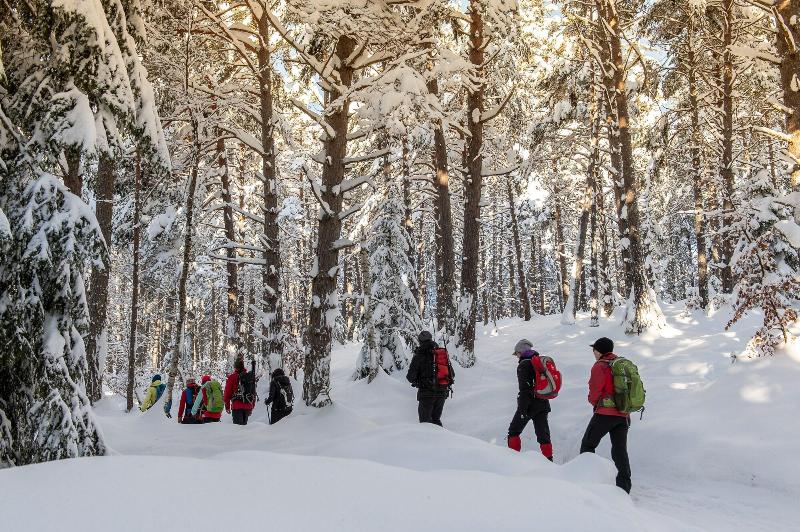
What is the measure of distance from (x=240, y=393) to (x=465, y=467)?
691 centimetres

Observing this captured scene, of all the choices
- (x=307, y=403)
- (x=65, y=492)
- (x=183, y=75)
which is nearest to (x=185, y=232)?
(x=183, y=75)

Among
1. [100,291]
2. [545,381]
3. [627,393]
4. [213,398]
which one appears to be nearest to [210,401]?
[213,398]

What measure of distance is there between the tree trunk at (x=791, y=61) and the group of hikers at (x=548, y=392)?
483 centimetres

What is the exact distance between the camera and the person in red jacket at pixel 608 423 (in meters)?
6.70

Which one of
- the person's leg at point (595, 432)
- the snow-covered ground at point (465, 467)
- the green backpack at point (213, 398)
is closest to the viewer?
the snow-covered ground at point (465, 467)

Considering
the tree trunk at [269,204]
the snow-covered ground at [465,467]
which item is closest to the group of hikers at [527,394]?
the snow-covered ground at [465,467]

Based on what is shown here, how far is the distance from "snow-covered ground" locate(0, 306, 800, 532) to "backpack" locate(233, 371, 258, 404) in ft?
4.79

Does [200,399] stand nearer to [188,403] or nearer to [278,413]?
[188,403]

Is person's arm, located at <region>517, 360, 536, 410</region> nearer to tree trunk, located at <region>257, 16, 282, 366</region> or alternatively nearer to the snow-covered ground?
the snow-covered ground

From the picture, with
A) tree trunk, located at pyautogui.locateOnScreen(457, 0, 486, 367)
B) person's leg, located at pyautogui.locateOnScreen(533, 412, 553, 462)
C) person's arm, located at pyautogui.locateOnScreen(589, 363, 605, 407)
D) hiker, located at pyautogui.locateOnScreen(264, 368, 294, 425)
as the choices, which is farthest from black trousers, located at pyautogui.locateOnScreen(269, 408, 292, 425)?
person's arm, located at pyautogui.locateOnScreen(589, 363, 605, 407)

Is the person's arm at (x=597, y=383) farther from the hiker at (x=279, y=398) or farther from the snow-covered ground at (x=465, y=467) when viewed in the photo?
the hiker at (x=279, y=398)

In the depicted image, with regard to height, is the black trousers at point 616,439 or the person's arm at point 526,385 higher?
the person's arm at point 526,385

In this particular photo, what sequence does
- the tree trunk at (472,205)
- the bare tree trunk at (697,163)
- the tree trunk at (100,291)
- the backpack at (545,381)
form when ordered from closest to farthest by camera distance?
the backpack at (545,381) → the tree trunk at (100,291) → the tree trunk at (472,205) → the bare tree trunk at (697,163)

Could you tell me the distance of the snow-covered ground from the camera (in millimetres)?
3416
